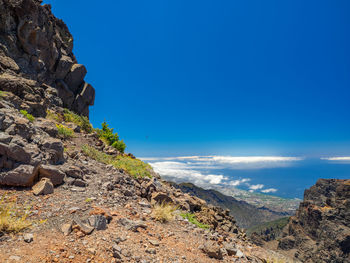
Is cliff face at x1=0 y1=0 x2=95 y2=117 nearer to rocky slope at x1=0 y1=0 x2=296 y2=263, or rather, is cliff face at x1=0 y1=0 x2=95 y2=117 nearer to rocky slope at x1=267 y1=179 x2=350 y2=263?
rocky slope at x1=0 y1=0 x2=296 y2=263

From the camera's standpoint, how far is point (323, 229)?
10412 cm

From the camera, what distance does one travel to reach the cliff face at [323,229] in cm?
9144

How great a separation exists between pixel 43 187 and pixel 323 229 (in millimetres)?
137027

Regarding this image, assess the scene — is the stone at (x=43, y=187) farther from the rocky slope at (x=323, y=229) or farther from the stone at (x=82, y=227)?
the rocky slope at (x=323, y=229)

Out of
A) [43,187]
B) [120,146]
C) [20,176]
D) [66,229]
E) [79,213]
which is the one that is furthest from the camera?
[120,146]

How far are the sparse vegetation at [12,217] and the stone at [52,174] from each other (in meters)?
1.59

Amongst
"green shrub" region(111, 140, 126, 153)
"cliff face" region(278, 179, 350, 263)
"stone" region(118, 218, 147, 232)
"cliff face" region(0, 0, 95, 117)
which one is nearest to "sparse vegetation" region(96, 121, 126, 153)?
"green shrub" region(111, 140, 126, 153)

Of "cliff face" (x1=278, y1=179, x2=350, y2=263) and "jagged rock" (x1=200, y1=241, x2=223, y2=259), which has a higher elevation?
"jagged rock" (x1=200, y1=241, x2=223, y2=259)

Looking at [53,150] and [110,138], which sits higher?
[110,138]

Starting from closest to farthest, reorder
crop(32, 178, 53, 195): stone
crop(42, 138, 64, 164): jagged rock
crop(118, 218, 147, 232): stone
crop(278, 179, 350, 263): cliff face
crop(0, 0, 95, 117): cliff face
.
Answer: crop(118, 218, 147, 232): stone → crop(32, 178, 53, 195): stone → crop(42, 138, 64, 164): jagged rock → crop(0, 0, 95, 117): cliff face → crop(278, 179, 350, 263): cliff face

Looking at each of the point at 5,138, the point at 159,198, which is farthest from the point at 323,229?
the point at 5,138

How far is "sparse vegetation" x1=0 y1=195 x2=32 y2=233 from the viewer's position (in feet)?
16.6

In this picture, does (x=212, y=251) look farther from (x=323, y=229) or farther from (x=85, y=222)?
(x=323, y=229)

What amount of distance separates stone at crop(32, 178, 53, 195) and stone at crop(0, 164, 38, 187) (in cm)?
31
